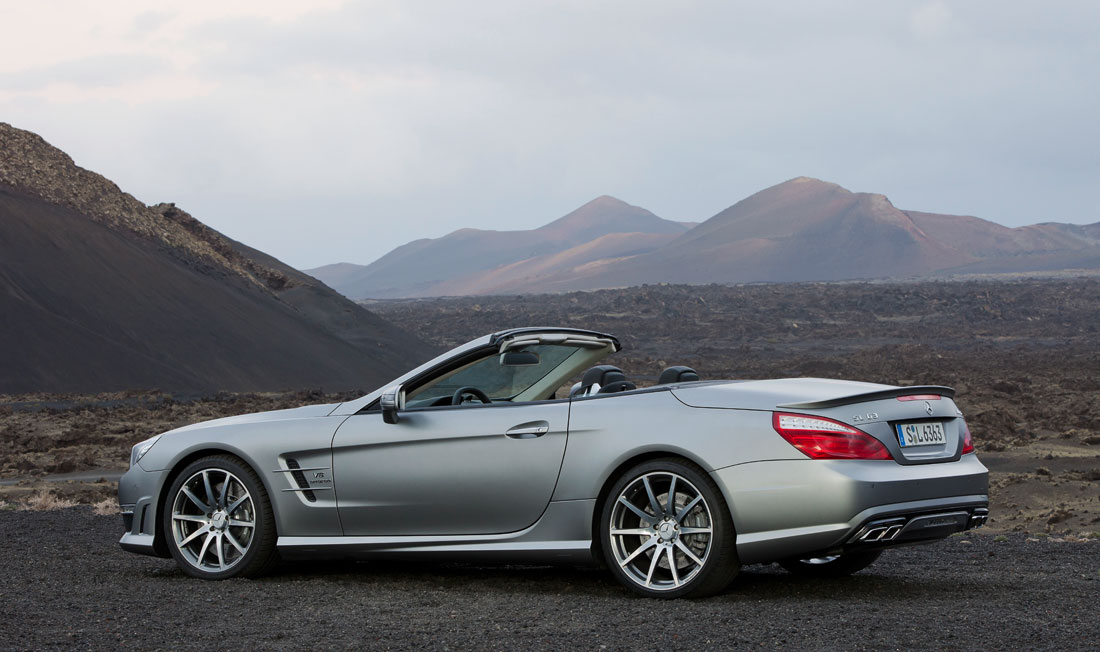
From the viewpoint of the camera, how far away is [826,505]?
5.88 m

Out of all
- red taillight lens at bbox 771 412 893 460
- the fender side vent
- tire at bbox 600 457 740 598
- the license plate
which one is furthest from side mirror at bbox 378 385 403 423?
the license plate

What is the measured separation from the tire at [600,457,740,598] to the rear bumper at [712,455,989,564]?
9 centimetres

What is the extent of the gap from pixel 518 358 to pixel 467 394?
39cm

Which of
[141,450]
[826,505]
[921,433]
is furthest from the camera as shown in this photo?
[141,450]

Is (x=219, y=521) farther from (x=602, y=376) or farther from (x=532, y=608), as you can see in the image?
(x=602, y=376)

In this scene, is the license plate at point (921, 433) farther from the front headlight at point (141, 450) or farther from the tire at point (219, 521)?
the front headlight at point (141, 450)

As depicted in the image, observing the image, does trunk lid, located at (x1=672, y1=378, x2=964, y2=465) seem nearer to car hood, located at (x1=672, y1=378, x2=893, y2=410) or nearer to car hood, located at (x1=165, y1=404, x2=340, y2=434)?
car hood, located at (x1=672, y1=378, x2=893, y2=410)

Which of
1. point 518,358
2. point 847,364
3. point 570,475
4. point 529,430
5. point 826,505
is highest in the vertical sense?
point 518,358

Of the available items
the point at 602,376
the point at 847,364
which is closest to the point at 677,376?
the point at 602,376

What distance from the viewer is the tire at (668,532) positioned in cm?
605

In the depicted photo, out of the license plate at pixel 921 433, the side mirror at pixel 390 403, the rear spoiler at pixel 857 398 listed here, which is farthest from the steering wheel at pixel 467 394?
the license plate at pixel 921 433

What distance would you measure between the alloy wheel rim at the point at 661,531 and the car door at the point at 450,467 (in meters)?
0.45

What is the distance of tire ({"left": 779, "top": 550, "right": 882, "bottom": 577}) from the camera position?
7188 millimetres

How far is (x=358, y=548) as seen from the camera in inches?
273
